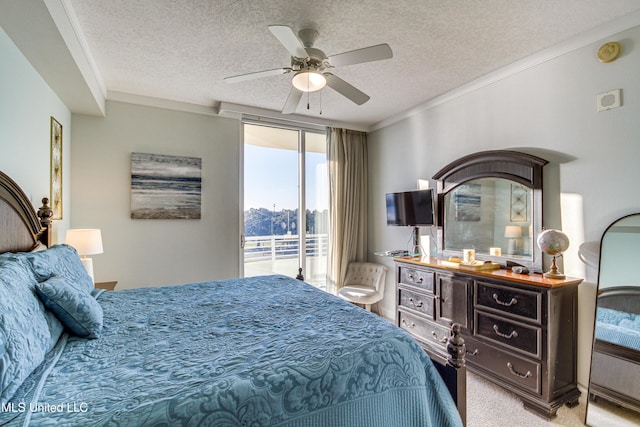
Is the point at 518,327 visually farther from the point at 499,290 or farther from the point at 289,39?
the point at 289,39

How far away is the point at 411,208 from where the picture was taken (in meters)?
3.77

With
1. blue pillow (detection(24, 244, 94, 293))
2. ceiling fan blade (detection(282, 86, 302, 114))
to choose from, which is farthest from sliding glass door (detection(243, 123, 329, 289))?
blue pillow (detection(24, 244, 94, 293))

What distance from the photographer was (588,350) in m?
2.33

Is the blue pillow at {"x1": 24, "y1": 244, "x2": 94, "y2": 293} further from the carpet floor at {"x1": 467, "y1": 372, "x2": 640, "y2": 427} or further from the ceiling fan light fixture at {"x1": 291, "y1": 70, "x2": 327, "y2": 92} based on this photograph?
the carpet floor at {"x1": 467, "y1": 372, "x2": 640, "y2": 427}

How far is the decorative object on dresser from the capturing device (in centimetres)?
A: 224

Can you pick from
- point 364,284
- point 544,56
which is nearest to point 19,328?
point 544,56

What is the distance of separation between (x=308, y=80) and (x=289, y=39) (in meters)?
0.39

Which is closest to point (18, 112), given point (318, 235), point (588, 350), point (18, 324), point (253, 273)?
point (18, 324)

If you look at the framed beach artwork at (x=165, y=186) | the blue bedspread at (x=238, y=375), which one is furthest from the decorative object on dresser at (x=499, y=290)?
the framed beach artwork at (x=165, y=186)

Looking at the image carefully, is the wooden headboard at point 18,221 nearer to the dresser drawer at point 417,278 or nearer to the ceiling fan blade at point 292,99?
the ceiling fan blade at point 292,99

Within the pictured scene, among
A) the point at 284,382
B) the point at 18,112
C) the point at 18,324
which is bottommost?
the point at 284,382

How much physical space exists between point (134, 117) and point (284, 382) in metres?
3.61

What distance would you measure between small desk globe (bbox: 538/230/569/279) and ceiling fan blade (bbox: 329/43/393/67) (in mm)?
1781

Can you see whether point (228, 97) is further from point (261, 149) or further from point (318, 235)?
point (318, 235)
